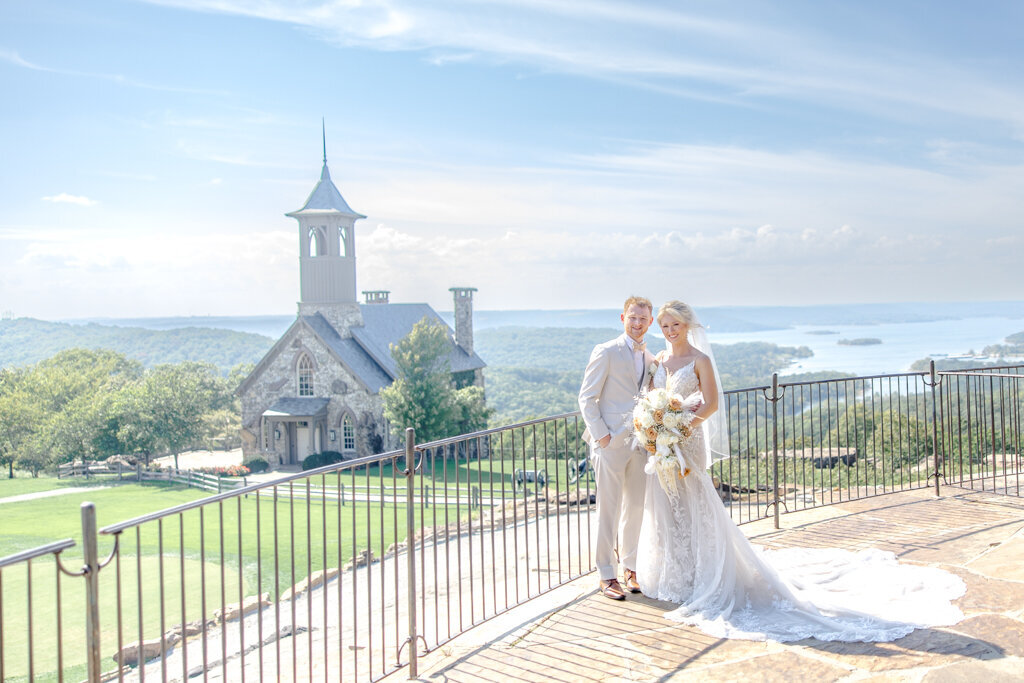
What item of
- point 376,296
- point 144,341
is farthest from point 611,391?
point 144,341

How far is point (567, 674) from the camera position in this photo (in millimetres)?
3949

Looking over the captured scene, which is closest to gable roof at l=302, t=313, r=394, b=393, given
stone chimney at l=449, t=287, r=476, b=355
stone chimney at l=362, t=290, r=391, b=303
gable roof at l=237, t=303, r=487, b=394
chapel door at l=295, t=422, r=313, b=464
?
gable roof at l=237, t=303, r=487, b=394

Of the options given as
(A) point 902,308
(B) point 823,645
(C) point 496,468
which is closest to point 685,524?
(B) point 823,645

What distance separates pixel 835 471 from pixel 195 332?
141 m

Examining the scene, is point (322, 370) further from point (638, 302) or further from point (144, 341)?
point (144, 341)

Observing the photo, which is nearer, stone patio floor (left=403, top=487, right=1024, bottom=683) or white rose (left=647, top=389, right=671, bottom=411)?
stone patio floor (left=403, top=487, right=1024, bottom=683)

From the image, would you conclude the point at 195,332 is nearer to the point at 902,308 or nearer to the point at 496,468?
the point at 496,468

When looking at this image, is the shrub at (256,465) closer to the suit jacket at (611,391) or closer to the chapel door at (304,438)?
the chapel door at (304,438)

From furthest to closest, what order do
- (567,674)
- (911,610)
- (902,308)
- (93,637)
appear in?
1. (902,308)
2. (911,610)
3. (567,674)
4. (93,637)

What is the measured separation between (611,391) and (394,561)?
6.00ft

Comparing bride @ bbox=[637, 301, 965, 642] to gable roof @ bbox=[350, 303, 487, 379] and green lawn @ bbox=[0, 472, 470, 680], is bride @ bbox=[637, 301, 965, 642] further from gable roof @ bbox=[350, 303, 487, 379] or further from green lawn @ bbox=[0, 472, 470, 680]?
gable roof @ bbox=[350, 303, 487, 379]

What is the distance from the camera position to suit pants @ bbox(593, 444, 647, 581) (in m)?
5.11

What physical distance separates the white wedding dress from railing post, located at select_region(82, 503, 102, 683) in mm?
3190

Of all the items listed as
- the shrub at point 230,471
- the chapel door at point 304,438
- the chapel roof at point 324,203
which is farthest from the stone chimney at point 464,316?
the shrub at point 230,471
